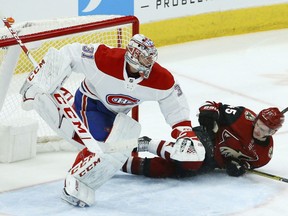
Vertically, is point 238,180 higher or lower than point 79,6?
lower

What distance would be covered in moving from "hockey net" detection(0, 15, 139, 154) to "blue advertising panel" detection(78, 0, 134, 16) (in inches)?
38.2

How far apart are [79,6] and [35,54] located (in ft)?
3.16

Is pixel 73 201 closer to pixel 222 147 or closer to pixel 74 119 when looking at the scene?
pixel 74 119

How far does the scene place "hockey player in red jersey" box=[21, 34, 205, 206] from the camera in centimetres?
415

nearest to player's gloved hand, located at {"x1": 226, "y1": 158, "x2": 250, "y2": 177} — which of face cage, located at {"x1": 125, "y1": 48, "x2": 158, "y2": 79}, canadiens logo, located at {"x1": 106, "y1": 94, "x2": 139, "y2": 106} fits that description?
canadiens logo, located at {"x1": 106, "y1": 94, "x2": 139, "y2": 106}

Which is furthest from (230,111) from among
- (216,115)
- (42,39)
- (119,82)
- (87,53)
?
(42,39)

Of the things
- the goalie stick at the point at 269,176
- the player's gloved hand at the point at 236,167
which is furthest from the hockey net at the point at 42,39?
the goalie stick at the point at 269,176

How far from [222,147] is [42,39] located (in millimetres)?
918

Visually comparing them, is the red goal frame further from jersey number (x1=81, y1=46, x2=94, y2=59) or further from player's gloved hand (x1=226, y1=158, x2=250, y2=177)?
player's gloved hand (x1=226, y1=158, x2=250, y2=177)

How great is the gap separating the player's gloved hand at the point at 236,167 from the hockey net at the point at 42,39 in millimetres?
502

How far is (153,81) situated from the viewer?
166 inches

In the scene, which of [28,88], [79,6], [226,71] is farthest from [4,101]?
[226,71]

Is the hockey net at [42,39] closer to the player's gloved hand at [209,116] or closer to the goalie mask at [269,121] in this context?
the player's gloved hand at [209,116]

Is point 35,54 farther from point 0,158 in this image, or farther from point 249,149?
point 249,149
